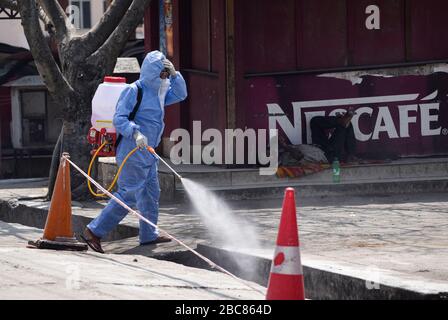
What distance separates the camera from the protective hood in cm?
1066

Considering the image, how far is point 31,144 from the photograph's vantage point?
28172 mm

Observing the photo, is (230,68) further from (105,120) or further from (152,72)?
(152,72)

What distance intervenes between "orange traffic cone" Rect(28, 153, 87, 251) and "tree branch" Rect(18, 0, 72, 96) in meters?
3.53

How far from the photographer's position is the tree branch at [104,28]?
46.5 ft

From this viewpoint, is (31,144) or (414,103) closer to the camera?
(414,103)

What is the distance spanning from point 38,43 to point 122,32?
104 cm

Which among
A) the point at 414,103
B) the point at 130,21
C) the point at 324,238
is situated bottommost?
the point at 324,238

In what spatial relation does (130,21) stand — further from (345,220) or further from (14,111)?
(14,111)

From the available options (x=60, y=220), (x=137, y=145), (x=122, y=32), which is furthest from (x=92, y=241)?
(x=122, y=32)

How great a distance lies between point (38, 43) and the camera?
13.8 meters

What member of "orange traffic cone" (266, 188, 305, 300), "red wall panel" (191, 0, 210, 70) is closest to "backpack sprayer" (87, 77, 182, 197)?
"red wall panel" (191, 0, 210, 70)

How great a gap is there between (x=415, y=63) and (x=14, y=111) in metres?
15.2

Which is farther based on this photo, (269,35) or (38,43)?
(269,35)

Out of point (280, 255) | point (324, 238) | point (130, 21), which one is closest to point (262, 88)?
point (130, 21)
